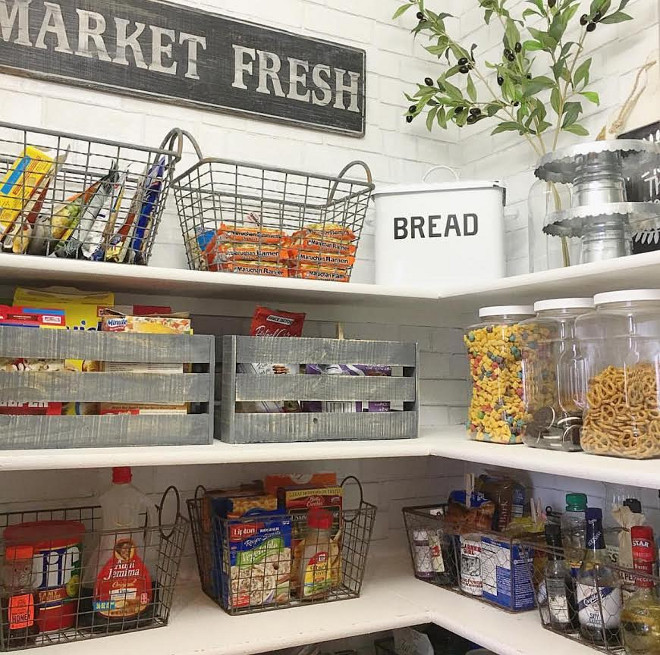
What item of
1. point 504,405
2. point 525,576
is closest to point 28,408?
point 504,405

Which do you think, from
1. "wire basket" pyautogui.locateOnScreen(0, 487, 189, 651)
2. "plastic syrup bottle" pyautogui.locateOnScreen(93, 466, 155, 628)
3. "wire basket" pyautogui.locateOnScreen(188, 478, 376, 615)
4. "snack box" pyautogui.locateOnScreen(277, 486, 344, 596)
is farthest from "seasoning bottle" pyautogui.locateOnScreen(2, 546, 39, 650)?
"snack box" pyautogui.locateOnScreen(277, 486, 344, 596)

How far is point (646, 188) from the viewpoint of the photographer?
1.58 metres

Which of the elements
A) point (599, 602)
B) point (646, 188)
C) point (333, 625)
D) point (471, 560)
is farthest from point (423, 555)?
point (646, 188)

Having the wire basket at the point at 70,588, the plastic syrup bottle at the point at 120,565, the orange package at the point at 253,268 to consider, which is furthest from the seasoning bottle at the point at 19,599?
the orange package at the point at 253,268

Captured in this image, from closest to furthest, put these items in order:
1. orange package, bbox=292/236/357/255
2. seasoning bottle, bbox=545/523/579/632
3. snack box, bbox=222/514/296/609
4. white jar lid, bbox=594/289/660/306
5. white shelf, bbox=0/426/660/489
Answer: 1. white shelf, bbox=0/426/660/489
2. white jar lid, bbox=594/289/660/306
3. seasoning bottle, bbox=545/523/579/632
4. snack box, bbox=222/514/296/609
5. orange package, bbox=292/236/357/255

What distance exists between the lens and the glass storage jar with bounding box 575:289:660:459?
1.26 meters

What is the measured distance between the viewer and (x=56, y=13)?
1683mm

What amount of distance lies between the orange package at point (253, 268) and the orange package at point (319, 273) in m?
0.03

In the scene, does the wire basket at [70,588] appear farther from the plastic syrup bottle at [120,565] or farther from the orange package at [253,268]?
the orange package at [253,268]

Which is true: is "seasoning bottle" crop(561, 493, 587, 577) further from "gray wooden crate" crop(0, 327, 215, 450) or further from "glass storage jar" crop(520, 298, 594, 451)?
"gray wooden crate" crop(0, 327, 215, 450)

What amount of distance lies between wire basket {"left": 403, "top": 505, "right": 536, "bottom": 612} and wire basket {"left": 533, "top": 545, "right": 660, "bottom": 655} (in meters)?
0.07

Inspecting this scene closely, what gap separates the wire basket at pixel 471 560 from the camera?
1.54 meters

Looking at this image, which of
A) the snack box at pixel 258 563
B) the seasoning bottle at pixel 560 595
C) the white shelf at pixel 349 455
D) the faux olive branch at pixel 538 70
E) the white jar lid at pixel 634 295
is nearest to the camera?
the white shelf at pixel 349 455

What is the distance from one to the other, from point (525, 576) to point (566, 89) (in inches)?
46.9
